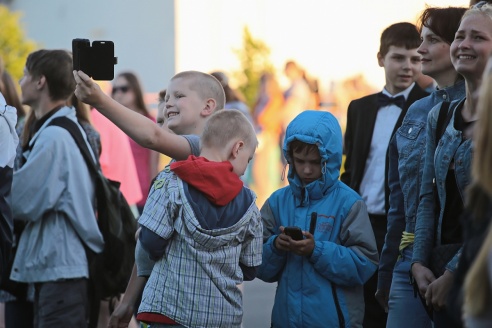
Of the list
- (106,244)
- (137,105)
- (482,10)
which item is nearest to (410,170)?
(482,10)

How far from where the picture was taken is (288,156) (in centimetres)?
573

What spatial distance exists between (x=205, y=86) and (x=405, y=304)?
1.50m

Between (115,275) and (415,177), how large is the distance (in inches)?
94.3

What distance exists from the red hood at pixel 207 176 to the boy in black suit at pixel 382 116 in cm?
190

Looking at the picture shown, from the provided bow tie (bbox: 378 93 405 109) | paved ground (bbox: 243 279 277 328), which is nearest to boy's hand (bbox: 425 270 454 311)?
bow tie (bbox: 378 93 405 109)

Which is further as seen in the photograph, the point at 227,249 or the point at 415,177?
the point at 415,177

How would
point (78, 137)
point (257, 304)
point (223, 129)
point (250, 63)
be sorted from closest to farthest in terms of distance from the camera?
point (223, 129), point (78, 137), point (257, 304), point (250, 63)

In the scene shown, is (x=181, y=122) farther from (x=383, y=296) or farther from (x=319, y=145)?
(x=383, y=296)

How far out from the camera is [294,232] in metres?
5.28

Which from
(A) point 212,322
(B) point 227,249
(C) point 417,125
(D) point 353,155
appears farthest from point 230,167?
(D) point 353,155

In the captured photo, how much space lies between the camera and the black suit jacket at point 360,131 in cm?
687

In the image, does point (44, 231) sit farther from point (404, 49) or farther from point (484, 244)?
point (484, 244)

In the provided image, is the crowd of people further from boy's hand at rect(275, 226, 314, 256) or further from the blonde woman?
the blonde woman

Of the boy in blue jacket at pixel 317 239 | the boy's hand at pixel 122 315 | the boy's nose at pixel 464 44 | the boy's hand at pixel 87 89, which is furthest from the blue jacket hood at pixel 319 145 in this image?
the boy's hand at pixel 87 89
